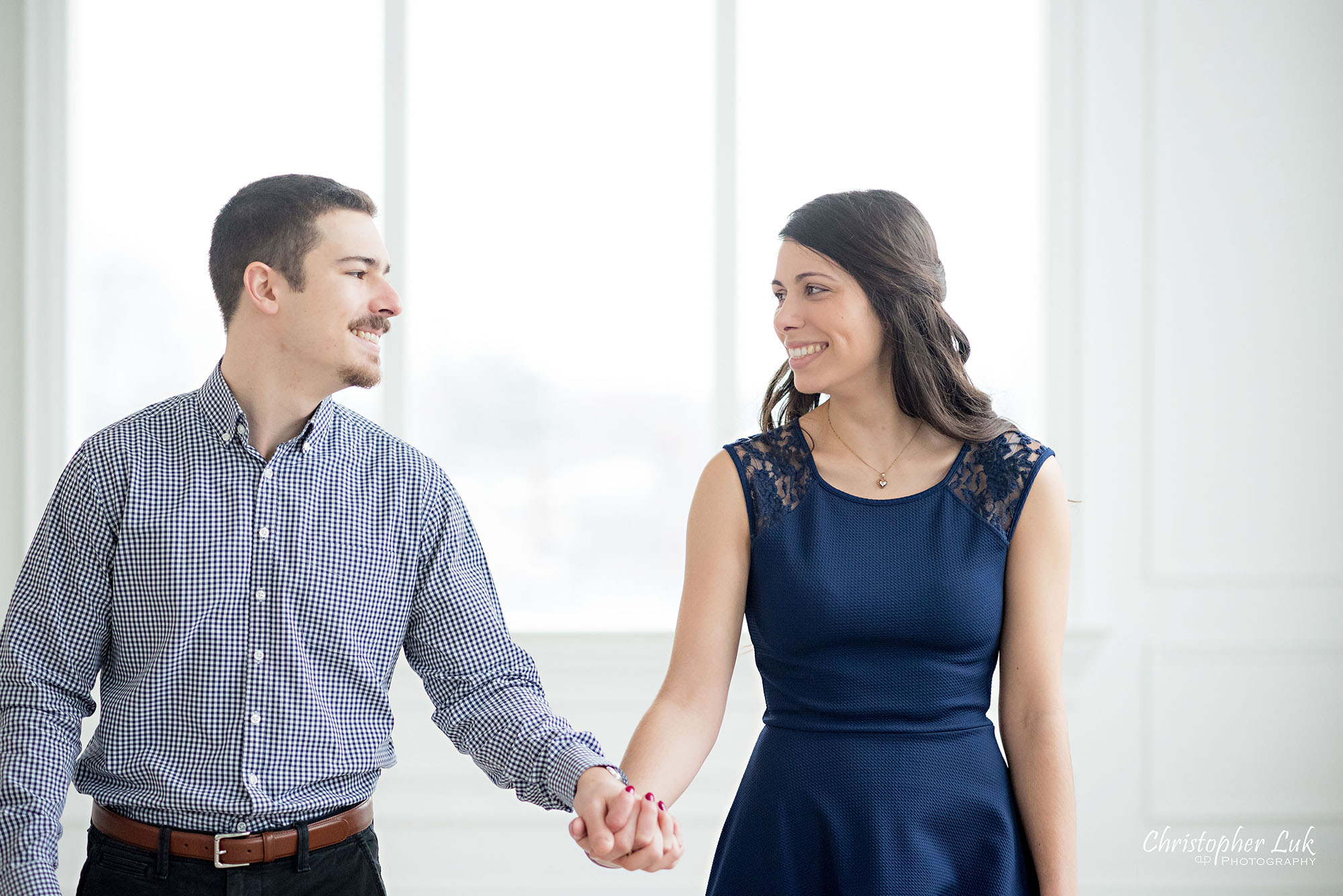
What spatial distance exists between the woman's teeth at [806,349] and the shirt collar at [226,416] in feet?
2.30

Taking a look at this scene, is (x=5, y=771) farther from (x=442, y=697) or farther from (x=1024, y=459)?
(x=1024, y=459)

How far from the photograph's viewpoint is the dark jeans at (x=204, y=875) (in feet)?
4.68

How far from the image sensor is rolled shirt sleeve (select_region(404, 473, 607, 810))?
158cm

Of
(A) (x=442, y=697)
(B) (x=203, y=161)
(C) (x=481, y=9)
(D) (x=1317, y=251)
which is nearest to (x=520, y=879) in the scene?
(A) (x=442, y=697)

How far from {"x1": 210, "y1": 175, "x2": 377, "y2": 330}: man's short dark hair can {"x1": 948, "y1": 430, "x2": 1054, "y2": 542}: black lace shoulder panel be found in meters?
0.98

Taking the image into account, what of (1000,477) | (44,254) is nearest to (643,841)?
(1000,477)

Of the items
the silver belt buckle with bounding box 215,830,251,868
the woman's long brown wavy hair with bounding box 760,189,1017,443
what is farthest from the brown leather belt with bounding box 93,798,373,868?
the woman's long brown wavy hair with bounding box 760,189,1017,443

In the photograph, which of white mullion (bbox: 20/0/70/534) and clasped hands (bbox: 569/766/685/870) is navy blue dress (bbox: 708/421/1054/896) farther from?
white mullion (bbox: 20/0/70/534)

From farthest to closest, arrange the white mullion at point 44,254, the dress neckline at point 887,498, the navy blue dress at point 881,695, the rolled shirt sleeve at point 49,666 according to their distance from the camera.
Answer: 1. the white mullion at point 44,254
2. the dress neckline at point 887,498
3. the navy blue dress at point 881,695
4. the rolled shirt sleeve at point 49,666

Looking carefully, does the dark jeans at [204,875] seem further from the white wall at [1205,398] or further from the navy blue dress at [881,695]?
the white wall at [1205,398]

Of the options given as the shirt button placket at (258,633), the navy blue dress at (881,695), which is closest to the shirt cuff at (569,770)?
the navy blue dress at (881,695)

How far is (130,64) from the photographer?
3.41m

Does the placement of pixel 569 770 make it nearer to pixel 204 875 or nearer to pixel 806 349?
pixel 204 875

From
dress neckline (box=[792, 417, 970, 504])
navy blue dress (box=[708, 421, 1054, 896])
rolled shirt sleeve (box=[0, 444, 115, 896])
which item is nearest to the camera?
rolled shirt sleeve (box=[0, 444, 115, 896])
